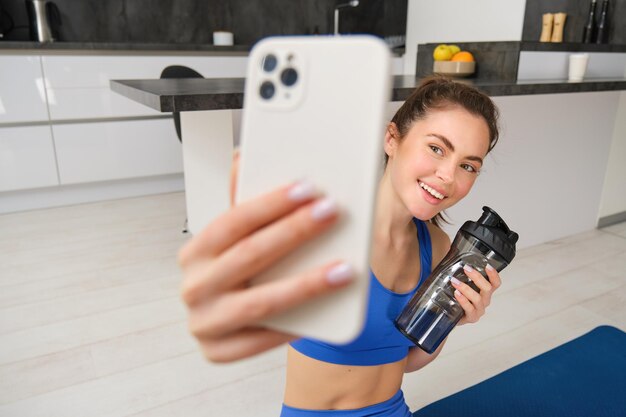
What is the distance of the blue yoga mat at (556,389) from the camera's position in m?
1.22

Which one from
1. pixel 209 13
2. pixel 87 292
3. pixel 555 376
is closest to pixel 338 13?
pixel 209 13

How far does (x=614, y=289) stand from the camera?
2273 millimetres

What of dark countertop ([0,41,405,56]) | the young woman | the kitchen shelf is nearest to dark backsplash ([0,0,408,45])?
dark countertop ([0,41,405,56])

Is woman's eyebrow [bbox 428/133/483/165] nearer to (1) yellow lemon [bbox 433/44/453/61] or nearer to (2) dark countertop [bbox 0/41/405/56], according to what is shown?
(1) yellow lemon [bbox 433/44/453/61]

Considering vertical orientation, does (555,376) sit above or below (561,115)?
below

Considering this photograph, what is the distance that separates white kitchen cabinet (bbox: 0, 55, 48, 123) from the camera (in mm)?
2843

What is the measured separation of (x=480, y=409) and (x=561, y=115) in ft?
5.98

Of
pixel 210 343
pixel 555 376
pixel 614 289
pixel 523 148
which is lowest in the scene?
pixel 614 289

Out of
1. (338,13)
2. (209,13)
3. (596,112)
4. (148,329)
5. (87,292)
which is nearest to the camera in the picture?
(148,329)

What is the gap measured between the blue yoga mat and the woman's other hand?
1.82ft

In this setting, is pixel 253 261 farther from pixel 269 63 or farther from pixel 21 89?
pixel 21 89

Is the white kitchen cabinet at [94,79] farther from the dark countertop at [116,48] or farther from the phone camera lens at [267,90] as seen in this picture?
the phone camera lens at [267,90]

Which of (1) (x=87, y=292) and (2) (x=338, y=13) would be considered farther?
(2) (x=338, y=13)

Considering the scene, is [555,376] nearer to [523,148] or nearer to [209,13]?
[523,148]
